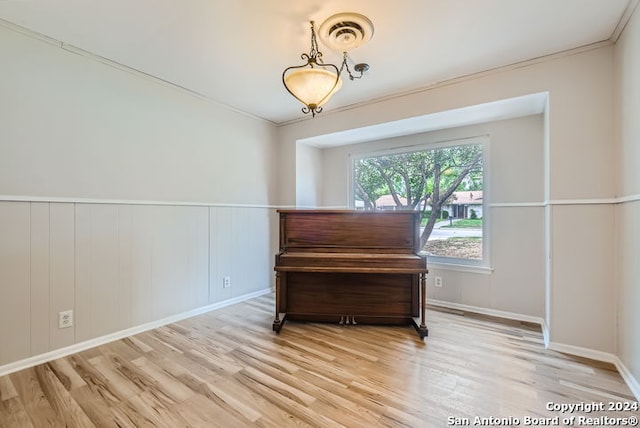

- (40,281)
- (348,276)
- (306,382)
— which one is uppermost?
(40,281)

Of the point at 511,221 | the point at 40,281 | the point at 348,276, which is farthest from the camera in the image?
the point at 511,221

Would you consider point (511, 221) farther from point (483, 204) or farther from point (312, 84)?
point (312, 84)

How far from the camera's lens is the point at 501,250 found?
3.11 metres

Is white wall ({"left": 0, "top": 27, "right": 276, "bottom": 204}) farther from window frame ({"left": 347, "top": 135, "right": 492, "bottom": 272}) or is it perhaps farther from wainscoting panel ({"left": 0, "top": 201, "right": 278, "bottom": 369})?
window frame ({"left": 347, "top": 135, "right": 492, "bottom": 272})

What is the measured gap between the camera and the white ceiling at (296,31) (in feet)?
5.98

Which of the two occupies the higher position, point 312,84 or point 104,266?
point 312,84

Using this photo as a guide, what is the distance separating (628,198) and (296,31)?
2489mm

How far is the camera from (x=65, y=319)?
2256 mm

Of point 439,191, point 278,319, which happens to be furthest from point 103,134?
point 439,191

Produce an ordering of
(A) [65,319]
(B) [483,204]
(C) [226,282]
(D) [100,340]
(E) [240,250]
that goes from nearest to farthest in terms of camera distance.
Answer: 1. (A) [65,319]
2. (D) [100,340]
3. (B) [483,204]
4. (C) [226,282]
5. (E) [240,250]

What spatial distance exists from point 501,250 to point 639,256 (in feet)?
4.48

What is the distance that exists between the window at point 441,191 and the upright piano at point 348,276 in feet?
2.84

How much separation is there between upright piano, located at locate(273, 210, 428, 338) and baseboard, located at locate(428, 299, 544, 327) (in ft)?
2.44

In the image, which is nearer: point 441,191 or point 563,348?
point 563,348
